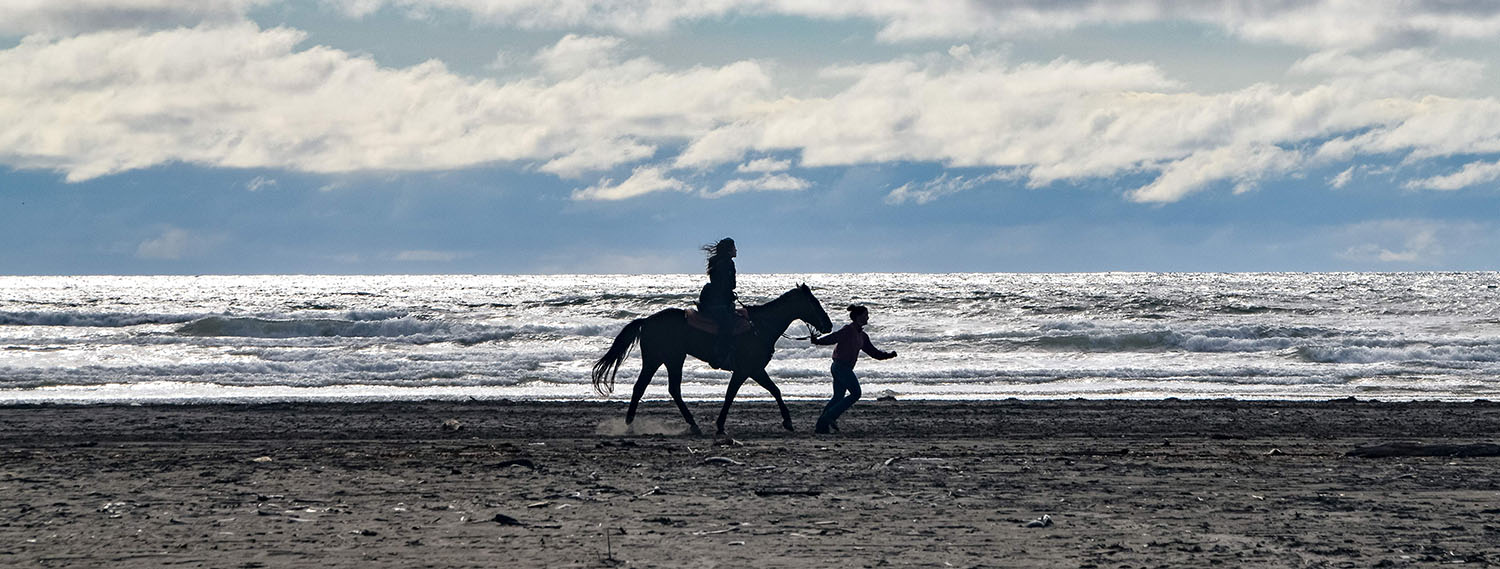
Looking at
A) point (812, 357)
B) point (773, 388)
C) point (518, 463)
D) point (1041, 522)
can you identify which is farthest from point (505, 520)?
point (812, 357)

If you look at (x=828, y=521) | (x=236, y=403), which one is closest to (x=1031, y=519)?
(x=828, y=521)

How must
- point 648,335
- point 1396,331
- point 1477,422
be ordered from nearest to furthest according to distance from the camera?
point 648,335, point 1477,422, point 1396,331

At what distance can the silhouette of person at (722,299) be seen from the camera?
13.2 meters

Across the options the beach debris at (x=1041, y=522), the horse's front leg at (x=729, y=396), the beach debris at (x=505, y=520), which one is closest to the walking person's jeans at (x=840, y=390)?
the horse's front leg at (x=729, y=396)

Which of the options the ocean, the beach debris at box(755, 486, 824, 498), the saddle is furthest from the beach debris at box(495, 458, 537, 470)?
the ocean

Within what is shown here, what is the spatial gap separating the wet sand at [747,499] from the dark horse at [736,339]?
59cm

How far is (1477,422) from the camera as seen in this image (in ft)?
48.9

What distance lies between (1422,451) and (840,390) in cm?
529

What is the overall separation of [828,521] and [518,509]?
74.3 inches

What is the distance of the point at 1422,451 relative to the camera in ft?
35.3

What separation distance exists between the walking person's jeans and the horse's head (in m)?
0.41

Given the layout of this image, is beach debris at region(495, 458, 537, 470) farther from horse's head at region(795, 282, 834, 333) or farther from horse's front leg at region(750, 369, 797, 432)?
horse's head at region(795, 282, 834, 333)

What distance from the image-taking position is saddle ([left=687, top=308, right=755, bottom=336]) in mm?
13344

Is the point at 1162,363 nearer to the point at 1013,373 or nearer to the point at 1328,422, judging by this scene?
the point at 1013,373
